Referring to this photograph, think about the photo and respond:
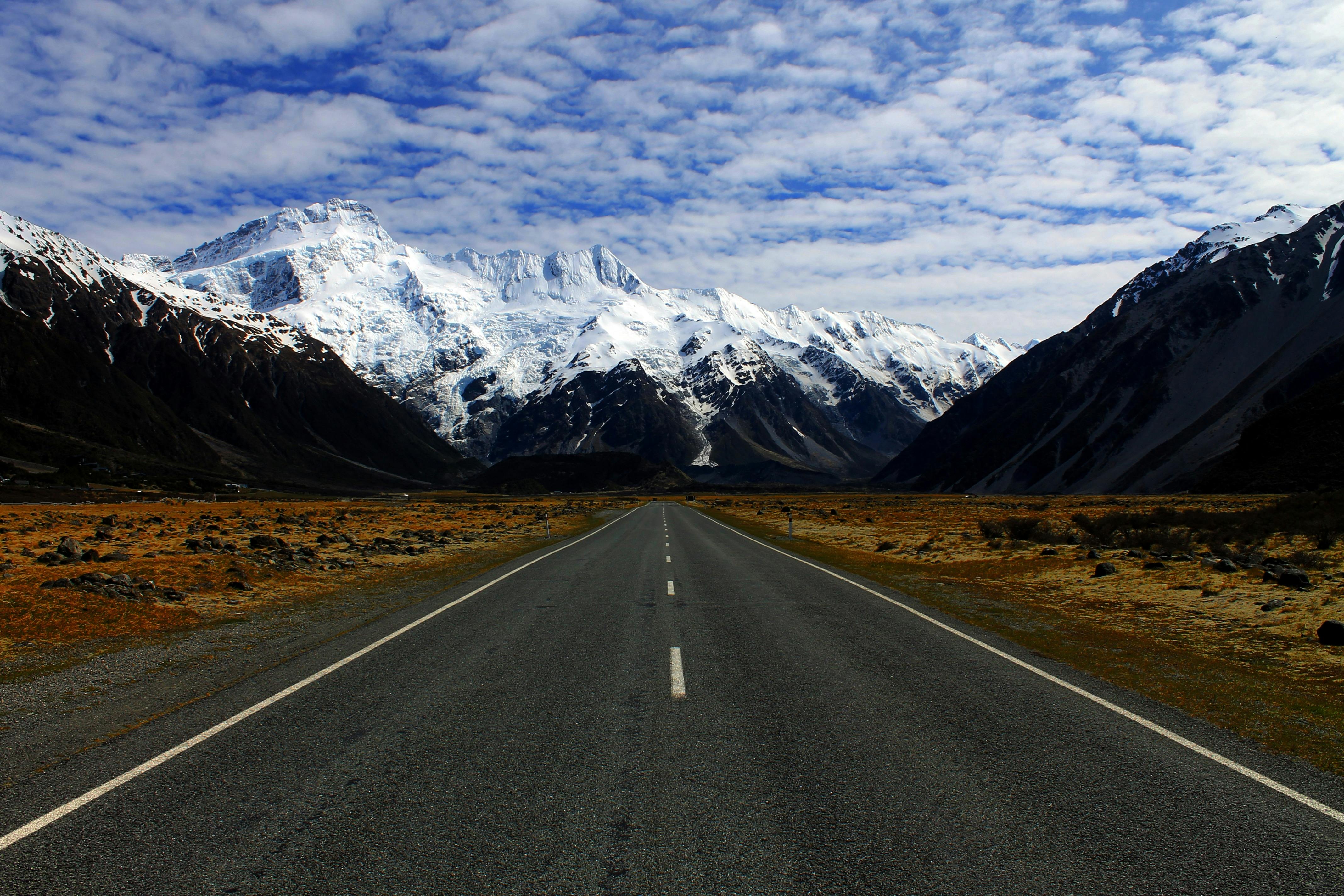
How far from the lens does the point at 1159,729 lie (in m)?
7.19

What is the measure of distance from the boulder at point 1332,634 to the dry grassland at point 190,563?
62.0 feet

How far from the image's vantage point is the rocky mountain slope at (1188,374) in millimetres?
120375

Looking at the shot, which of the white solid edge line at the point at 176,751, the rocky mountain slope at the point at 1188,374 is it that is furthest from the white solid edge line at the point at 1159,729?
the rocky mountain slope at the point at 1188,374

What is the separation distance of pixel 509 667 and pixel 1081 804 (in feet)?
21.9

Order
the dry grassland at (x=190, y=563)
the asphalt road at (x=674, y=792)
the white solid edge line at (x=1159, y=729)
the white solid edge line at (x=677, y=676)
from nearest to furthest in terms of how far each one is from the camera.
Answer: the asphalt road at (x=674, y=792)
the white solid edge line at (x=1159, y=729)
the white solid edge line at (x=677, y=676)
the dry grassland at (x=190, y=563)

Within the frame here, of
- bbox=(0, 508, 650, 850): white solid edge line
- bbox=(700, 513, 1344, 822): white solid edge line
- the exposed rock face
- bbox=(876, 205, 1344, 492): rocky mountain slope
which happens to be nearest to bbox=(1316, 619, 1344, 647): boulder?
bbox=(700, 513, 1344, 822): white solid edge line

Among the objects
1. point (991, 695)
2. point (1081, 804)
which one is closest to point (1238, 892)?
point (1081, 804)

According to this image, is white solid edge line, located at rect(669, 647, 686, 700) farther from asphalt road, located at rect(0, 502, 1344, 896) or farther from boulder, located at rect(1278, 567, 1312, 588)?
boulder, located at rect(1278, 567, 1312, 588)

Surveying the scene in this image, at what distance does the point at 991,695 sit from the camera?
27.3 feet

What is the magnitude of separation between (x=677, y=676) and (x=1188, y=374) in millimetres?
180570

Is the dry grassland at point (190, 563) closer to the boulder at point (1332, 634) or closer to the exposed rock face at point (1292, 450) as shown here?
the boulder at point (1332, 634)

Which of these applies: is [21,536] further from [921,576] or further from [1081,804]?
[1081,804]

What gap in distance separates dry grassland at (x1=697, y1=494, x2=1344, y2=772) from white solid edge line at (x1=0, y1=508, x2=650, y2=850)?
392 inches

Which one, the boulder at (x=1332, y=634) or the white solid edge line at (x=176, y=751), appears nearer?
the white solid edge line at (x=176, y=751)
